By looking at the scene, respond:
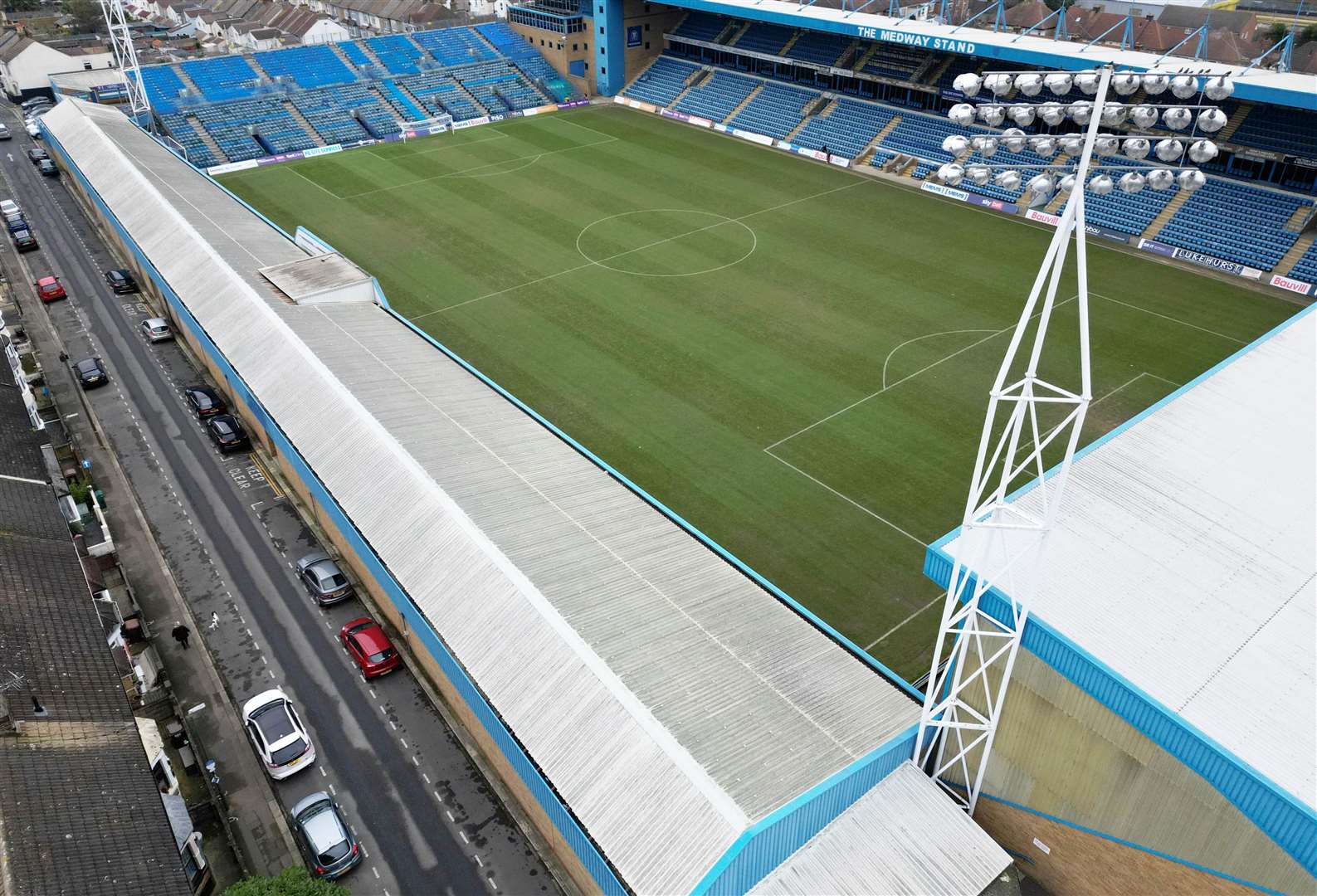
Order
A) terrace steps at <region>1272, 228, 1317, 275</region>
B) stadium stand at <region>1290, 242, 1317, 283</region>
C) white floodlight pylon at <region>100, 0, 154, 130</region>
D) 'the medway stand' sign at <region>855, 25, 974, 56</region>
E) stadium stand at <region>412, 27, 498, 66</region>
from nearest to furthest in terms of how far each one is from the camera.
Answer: stadium stand at <region>1290, 242, 1317, 283</region> < terrace steps at <region>1272, 228, 1317, 275</region> < 'the medway stand' sign at <region>855, 25, 974, 56</region> < white floodlight pylon at <region>100, 0, 154, 130</region> < stadium stand at <region>412, 27, 498, 66</region>

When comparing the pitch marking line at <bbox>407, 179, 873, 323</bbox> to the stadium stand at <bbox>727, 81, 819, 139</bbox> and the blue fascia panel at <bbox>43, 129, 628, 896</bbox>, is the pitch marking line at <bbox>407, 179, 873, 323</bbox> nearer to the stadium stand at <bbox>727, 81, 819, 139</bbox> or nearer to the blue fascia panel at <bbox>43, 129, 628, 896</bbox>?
the stadium stand at <bbox>727, 81, 819, 139</bbox>

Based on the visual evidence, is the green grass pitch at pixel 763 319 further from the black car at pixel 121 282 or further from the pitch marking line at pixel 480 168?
the black car at pixel 121 282

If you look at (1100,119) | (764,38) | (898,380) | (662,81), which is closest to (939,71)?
(764,38)

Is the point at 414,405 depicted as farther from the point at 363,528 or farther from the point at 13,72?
the point at 13,72

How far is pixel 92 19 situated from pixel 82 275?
81732mm

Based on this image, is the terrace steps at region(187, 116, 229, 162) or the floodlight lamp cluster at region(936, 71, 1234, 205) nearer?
the floodlight lamp cluster at region(936, 71, 1234, 205)

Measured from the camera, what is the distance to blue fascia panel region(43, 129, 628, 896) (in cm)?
1822

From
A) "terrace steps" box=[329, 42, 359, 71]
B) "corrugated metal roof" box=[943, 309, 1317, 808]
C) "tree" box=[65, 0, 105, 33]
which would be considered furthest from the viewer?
Answer: "tree" box=[65, 0, 105, 33]

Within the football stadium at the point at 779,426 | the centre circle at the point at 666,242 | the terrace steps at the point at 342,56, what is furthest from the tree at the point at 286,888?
the terrace steps at the point at 342,56

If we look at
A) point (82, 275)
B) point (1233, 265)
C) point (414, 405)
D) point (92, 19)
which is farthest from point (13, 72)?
point (1233, 265)

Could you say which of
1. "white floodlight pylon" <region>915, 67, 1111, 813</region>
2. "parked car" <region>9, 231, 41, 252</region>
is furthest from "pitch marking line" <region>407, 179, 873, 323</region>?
"white floodlight pylon" <region>915, 67, 1111, 813</region>

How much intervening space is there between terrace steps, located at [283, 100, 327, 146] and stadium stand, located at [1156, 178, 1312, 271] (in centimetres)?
6360

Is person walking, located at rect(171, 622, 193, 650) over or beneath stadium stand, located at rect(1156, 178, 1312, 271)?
beneath

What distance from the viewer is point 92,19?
109 meters
